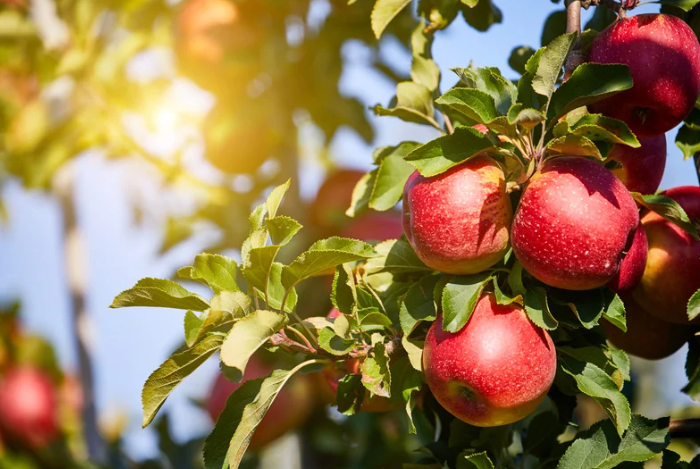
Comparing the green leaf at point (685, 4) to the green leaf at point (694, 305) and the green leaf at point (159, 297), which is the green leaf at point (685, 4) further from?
the green leaf at point (159, 297)

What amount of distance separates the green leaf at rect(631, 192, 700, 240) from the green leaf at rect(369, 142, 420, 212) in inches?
13.9

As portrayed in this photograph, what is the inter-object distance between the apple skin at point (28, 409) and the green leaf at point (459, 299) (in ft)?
6.97

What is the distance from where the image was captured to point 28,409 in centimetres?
260

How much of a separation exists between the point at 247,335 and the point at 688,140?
778mm

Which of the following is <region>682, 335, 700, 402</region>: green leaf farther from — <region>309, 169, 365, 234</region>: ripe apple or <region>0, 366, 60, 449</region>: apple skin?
<region>0, 366, 60, 449</region>: apple skin

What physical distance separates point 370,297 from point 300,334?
0.12 m

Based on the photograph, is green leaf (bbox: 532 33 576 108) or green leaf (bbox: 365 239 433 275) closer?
green leaf (bbox: 532 33 576 108)

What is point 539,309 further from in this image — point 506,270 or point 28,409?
point 28,409

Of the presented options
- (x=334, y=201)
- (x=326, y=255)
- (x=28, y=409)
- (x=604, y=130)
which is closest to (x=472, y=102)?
(x=604, y=130)

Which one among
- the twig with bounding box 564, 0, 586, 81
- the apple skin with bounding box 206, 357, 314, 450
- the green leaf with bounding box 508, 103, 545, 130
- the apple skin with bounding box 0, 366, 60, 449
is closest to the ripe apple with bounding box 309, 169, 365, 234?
the apple skin with bounding box 206, 357, 314, 450

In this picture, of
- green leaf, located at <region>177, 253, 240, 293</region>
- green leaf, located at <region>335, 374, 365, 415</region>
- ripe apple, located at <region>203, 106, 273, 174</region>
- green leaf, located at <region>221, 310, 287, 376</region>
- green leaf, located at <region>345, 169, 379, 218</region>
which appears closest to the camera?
green leaf, located at <region>221, 310, 287, 376</region>

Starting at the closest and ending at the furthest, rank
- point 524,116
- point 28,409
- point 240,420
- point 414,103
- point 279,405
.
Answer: point 524,116, point 240,420, point 414,103, point 279,405, point 28,409

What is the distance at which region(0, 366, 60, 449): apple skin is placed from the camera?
2.56 meters

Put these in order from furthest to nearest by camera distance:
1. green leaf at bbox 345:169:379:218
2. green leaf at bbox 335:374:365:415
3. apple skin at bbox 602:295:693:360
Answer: green leaf at bbox 345:169:379:218 < apple skin at bbox 602:295:693:360 < green leaf at bbox 335:374:365:415
